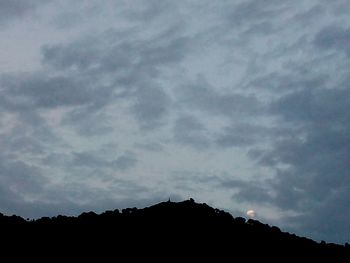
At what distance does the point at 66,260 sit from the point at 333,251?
17.8 m

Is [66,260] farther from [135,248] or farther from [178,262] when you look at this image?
[178,262]

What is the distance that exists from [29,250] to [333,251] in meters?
19.9

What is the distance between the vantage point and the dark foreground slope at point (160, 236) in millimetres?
32000

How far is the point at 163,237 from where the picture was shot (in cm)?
3266

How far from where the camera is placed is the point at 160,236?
32.7m

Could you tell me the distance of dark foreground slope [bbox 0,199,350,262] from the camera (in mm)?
32000

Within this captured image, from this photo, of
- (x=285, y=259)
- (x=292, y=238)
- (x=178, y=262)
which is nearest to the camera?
(x=178, y=262)

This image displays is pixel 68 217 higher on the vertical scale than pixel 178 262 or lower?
higher

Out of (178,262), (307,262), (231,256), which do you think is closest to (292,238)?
(307,262)

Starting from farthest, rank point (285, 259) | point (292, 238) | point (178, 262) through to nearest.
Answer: point (292, 238) → point (285, 259) → point (178, 262)

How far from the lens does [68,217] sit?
35.4 m

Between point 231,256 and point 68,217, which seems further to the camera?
point 68,217

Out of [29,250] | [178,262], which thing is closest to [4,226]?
[29,250]

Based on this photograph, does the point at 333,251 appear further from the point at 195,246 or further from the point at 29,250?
the point at 29,250
